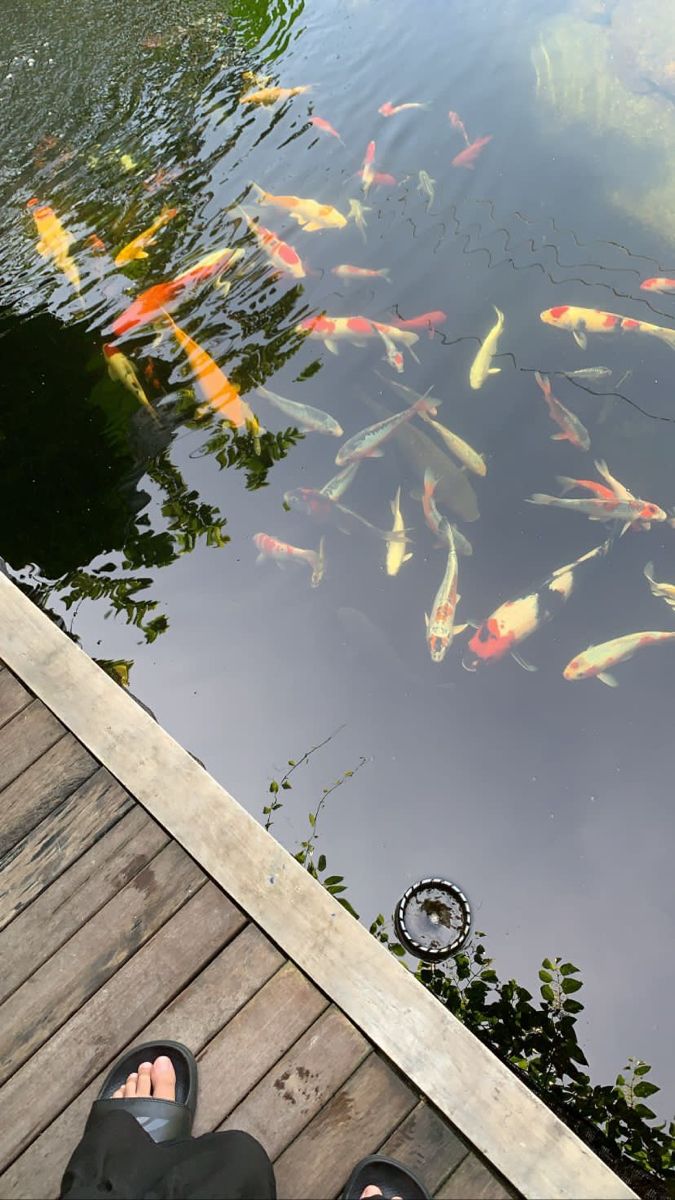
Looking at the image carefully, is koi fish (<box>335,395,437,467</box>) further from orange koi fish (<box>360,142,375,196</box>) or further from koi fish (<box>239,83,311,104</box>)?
koi fish (<box>239,83,311,104</box>)

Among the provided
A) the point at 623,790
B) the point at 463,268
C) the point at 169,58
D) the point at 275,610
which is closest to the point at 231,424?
the point at 275,610

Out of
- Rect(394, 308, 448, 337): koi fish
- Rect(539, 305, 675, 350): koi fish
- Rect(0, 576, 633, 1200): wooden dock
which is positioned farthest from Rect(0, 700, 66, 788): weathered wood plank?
Rect(539, 305, 675, 350): koi fish

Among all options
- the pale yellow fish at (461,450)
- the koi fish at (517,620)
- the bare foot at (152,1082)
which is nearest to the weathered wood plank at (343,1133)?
the bare foot at (152,1082)

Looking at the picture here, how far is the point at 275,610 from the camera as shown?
407 cm

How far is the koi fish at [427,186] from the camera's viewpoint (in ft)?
19.1

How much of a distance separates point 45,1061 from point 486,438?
136 inches

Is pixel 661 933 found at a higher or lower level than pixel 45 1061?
higher

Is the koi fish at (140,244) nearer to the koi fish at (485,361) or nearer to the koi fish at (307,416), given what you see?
the koi fish at (307,416)

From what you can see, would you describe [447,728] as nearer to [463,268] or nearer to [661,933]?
[661,933]

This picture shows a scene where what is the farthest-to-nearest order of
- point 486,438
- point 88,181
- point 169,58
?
point 169,58 → point 88,181 → point 486,438

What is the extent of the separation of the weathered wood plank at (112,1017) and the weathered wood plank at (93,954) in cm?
3

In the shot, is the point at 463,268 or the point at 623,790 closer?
the point at 623,790

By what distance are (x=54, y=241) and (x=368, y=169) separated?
7.41ft

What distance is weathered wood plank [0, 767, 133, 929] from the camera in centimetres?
254
